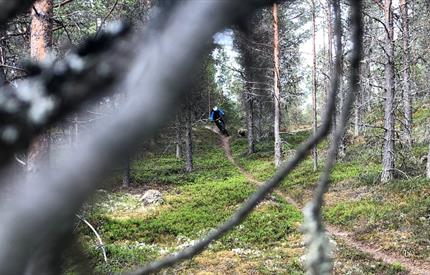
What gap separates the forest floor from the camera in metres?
10.6

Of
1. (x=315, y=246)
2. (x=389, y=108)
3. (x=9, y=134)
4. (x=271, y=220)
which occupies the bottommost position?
(x=271, y=220)

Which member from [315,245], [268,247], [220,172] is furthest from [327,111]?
[220,172]

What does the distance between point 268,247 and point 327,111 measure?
12.4 metres

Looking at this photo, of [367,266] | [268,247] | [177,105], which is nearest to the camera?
[177,105]

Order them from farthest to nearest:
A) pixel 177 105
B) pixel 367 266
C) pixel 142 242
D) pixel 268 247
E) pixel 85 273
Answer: pixel 142 242
pixel 268 247
pixel 367 266
pixel 85 273
pixel 177 105

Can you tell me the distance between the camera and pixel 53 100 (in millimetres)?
585

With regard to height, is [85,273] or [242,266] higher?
[85,273]

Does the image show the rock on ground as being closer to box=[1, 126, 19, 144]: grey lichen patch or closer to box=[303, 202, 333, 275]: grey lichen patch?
box=[303, 202, 333, 275]: grey lichen patch

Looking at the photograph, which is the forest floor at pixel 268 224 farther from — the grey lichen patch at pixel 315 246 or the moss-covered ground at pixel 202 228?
the grey lichen patch at pixel 315 246

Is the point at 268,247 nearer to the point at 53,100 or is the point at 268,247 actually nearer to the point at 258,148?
the point at 53,100

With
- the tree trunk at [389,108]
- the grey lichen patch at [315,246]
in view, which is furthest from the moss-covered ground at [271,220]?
the grey lichen patch at [315,246]

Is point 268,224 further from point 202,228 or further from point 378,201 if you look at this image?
point 378,201

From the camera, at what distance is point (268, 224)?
47.8ft

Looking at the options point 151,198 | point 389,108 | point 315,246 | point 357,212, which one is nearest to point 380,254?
point 357,212
